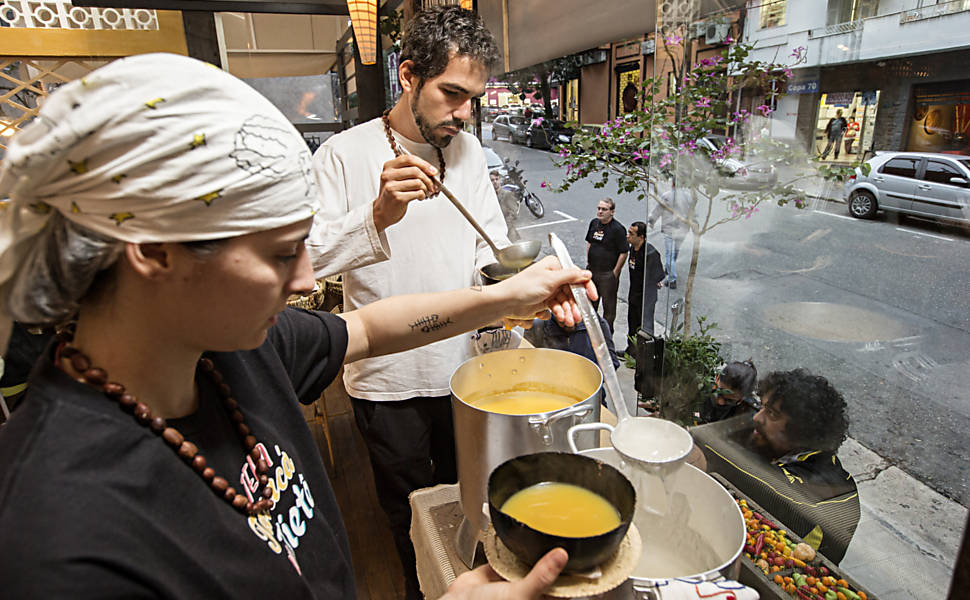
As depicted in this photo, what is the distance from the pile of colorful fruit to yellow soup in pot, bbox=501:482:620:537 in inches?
14.7

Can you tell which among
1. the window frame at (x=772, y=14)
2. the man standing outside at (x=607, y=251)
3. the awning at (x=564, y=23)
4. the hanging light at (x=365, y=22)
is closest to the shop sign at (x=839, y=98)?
the window frame at (x=772, y=14)

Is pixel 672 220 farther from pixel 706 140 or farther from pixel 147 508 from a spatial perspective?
pixel 147 508

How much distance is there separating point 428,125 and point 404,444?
0.92 meters

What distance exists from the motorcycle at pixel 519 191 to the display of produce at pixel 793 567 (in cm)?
286

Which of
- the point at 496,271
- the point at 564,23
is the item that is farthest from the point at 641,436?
the point at 564,23

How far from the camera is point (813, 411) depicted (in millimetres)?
1492

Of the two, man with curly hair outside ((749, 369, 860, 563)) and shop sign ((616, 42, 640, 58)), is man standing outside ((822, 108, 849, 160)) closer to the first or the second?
man with curly hair outside ((749, 369, 860, 563))

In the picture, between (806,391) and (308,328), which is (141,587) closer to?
(308,328)

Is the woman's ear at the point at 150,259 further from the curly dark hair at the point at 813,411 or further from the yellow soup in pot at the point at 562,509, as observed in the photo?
the curly dark hair at the point at 813,411

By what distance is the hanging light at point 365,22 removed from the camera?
134 inches

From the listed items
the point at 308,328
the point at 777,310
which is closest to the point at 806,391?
the point at 777,310

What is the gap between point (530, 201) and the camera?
374 cm

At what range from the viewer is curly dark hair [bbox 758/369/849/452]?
57.6 inches

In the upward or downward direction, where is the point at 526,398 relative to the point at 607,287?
upward
